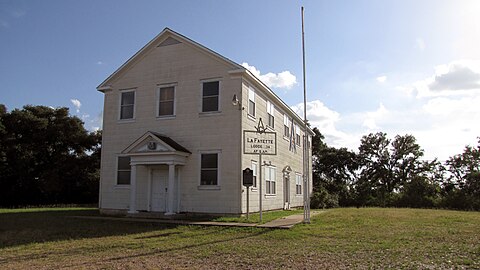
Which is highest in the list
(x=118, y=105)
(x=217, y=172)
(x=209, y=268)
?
(x=118, y=105)

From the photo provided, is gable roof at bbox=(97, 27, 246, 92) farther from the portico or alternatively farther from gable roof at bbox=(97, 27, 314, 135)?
the portico

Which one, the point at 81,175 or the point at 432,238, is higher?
the point at 81,175

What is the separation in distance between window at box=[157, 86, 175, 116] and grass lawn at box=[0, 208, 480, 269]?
5785 millimetres

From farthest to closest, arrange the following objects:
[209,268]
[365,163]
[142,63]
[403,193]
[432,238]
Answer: [365,163]
[403,193]
[142,63]
[432,238]
[209,268]

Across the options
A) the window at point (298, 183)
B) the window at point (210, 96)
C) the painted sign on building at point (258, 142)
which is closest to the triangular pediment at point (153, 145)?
the window at point (210, 96)

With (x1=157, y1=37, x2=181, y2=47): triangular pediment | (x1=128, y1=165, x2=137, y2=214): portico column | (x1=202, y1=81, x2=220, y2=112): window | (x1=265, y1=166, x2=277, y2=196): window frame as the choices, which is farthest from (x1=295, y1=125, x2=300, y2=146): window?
(x1=128, y1=165, x2=137, y2=214): portico column

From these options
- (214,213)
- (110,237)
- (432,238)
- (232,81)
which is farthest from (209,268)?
(232,81)

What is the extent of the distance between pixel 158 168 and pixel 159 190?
3.31ft

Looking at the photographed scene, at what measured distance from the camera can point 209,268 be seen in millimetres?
8031

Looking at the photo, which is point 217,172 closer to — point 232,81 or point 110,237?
point 232,81

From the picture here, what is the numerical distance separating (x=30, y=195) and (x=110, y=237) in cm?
2519

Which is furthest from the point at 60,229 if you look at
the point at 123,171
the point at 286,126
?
the point at 286,126

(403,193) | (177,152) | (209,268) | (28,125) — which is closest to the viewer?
(209,268)

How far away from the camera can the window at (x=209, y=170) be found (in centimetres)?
1764
